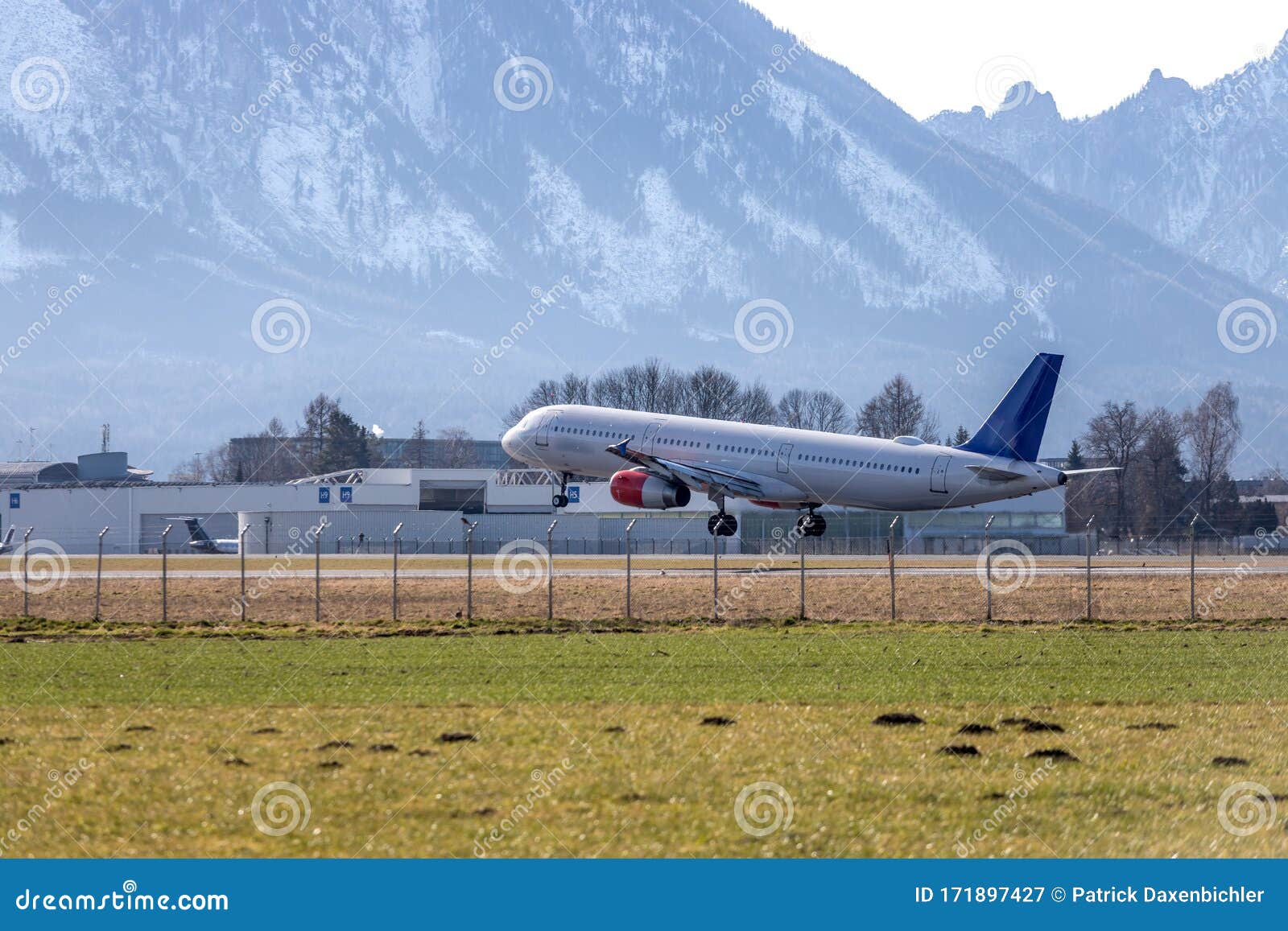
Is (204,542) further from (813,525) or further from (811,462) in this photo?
(811,462)

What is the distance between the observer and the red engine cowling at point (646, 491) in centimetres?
6203

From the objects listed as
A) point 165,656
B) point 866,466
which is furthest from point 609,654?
Result: point 866,466

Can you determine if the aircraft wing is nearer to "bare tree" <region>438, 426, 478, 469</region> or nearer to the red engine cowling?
the red engine cowling

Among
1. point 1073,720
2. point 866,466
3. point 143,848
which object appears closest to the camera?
point 143,848

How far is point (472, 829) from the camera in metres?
11.9

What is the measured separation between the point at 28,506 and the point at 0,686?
8205cm

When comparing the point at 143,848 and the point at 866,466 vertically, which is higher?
the point at 866,466

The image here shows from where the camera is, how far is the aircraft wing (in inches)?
2452

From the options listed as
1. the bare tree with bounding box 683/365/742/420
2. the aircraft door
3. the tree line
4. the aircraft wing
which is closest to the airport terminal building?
the aircraft wing

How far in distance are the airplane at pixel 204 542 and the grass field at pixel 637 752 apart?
66164 mm

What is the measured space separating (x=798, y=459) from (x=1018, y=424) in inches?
335

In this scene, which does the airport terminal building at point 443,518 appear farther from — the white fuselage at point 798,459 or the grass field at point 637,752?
the grass field at point 637,752

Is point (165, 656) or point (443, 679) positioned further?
point (165, 656)

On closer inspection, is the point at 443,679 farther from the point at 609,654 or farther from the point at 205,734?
the point at 205,734
